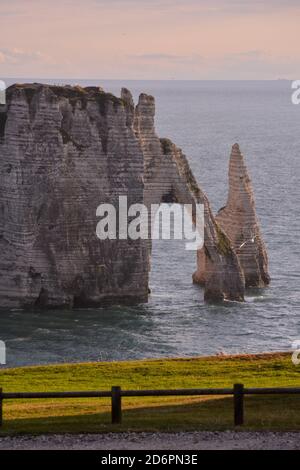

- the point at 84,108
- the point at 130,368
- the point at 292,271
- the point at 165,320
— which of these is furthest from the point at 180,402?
the point at 292,271

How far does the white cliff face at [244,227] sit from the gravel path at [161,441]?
205ft

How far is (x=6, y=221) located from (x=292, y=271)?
22.6 metres

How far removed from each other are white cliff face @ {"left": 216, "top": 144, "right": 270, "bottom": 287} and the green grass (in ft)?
129

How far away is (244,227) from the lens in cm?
9969

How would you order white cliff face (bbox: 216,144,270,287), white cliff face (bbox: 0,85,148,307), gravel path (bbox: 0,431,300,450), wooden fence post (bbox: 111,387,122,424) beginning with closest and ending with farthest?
gravel path (bbox: 0,431,300,450), wooden fence post (bbox: 111,387,122,424), white cliff face (bbox: 0,85,148,307), white cliff face (bbox: 216,144,270,287)

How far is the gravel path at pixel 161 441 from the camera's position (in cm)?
3597

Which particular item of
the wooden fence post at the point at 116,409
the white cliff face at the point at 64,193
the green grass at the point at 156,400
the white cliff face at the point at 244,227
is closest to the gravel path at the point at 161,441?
the green grass at the point at 156,400

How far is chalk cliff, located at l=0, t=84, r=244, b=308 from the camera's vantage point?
90812mm

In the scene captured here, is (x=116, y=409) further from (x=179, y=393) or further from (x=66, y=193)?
(x=66, y=193)

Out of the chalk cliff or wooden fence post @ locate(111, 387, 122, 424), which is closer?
wooden fence post @ locate(111, 387, 122, 424)

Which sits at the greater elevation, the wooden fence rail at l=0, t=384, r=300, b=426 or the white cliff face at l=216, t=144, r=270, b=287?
the white cliff face at l=216, t=144, r=270, b=287

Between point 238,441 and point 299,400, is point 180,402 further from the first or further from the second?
point 238,441

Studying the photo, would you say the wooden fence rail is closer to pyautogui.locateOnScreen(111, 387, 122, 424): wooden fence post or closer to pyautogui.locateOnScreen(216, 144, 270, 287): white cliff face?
pyautogui.locateOnScreen(111, 387, 122, 424): wooden fence post

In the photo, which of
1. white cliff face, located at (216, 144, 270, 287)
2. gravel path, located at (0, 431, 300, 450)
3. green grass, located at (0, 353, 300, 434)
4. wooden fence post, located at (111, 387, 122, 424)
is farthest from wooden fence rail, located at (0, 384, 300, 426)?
white cliff face, located at (216, 144, 270, 287)
